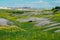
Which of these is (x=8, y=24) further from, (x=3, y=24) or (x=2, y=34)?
(x=2, y=34)

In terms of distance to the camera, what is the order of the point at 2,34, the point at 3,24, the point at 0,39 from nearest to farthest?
the point at 0,39 < the point at 2,34 < the point at 3,24

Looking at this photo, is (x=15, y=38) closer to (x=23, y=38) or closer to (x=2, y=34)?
(x=23, y=38)

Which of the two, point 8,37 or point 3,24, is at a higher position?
point 8,37

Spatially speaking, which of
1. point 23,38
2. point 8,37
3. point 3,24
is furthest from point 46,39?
point 3,24

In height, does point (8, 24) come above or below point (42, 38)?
below

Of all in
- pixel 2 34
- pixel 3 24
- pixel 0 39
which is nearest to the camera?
pixel 0 39

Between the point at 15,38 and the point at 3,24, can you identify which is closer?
the point at 15,38

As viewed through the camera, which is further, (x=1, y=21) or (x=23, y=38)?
(x=1, y=21)

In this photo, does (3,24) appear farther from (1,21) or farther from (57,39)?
(57,39)

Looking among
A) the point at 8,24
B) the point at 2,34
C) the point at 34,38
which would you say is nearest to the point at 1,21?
the point at 8,24

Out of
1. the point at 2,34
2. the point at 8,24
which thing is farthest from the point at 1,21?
the point at 2,34
